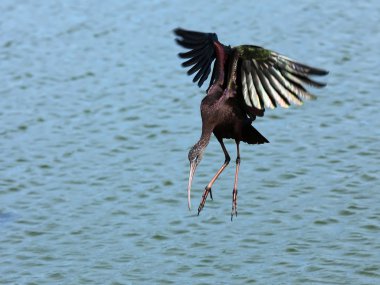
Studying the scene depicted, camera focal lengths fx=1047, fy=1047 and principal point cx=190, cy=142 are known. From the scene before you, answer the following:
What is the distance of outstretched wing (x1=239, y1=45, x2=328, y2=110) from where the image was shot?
8.13 metres

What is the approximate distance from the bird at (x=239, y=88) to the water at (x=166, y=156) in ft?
5.97

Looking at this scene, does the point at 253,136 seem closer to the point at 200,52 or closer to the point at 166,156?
the point at 200,52

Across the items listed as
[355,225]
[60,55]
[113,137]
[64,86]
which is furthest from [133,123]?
[355,225]

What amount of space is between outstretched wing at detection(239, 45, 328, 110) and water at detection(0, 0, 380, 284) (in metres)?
2.28

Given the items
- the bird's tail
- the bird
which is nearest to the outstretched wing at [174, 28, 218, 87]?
the bird

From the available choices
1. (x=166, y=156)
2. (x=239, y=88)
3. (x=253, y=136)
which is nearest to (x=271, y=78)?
(x=239, y=88)

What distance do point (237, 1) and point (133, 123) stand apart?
543cm

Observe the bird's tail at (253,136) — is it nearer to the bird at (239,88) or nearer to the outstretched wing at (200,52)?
the bird at (239,88)

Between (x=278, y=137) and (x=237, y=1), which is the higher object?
(x=237, y=1)

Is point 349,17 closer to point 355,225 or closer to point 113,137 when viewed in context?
point 113,137

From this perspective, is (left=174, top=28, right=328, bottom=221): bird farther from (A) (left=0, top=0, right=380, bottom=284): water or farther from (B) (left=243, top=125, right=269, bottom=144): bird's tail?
(A) (left=0, top=0, right=380, bottom=284): water

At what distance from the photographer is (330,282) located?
1006 cm

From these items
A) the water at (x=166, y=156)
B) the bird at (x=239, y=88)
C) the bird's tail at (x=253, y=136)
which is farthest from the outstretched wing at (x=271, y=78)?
the water at (x=166, y=156)

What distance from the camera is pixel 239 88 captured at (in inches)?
356
